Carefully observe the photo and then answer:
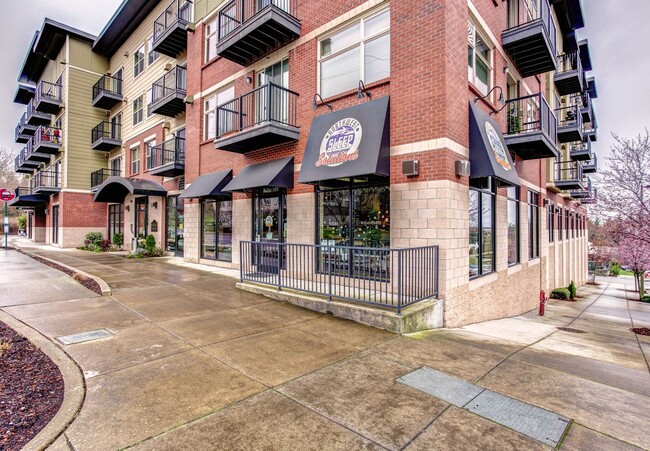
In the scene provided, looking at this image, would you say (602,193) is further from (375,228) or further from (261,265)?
(261,265)

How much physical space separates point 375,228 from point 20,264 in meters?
14.1

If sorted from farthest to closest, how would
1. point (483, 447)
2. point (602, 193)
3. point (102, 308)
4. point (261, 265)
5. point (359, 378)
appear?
point (602, 193)
point (261, 265)
point (102, 308)
point (359, 378)
point (483, 447)

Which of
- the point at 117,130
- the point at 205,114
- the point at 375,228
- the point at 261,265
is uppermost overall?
the point at 117,130

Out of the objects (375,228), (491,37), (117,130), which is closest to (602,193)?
(491,37)

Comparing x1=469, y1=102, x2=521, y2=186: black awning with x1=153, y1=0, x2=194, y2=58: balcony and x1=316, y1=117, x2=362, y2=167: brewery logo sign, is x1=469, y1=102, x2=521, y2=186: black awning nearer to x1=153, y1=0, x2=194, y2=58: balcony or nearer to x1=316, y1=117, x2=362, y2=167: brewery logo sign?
x1=316, y1=117, x2=362, y2=167: brewery logo sign

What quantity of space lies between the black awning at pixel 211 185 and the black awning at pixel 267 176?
1.17 m

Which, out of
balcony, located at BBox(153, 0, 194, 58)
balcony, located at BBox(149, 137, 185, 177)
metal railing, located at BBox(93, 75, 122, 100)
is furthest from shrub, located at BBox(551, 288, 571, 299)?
metal railing, located at BBox(93, 75, 122, 100)

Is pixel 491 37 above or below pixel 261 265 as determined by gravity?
above

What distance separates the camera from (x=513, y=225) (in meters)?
11.0

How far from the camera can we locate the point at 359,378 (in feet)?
12.7

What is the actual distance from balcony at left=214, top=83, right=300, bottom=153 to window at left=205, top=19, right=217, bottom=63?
3.30 meters

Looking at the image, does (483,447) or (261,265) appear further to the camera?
(261,265)

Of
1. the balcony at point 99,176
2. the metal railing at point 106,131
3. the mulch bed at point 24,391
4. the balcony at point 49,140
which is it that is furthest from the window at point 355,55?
the balcony at point 49,140

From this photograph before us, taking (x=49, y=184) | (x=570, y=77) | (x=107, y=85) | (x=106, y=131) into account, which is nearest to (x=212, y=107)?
(x=106, y=131)
